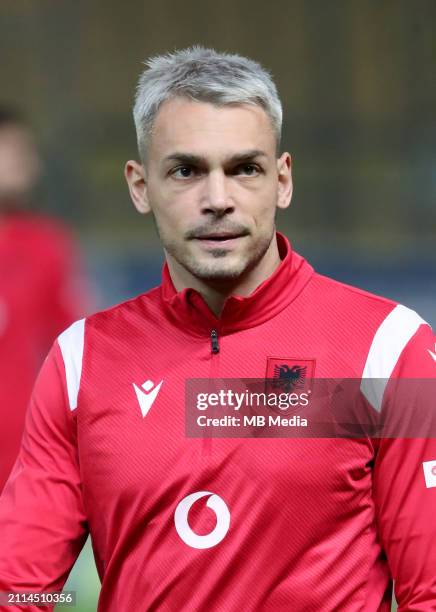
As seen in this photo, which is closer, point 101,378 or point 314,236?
point 101,378

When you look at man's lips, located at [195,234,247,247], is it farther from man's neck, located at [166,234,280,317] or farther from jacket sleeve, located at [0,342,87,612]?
→ jacket sleeve, located at [0,342,87,612]

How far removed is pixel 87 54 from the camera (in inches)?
478

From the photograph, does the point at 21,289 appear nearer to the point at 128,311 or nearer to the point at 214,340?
the point at 128,311

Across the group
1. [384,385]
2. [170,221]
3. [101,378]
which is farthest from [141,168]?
[384,385]

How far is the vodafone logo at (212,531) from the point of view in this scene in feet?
7.88

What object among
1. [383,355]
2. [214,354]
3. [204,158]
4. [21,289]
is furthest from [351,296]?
[21,289]

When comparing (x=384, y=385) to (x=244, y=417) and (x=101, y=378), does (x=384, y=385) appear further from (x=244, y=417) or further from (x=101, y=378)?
(x=101, y=378)

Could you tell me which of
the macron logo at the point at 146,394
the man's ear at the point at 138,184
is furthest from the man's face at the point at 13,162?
the macron logo at the point at 146,394

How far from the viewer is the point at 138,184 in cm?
279

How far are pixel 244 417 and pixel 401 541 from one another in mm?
366

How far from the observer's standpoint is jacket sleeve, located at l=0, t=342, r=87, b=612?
2527mm

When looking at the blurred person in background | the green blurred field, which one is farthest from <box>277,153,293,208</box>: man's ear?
the green blurred field

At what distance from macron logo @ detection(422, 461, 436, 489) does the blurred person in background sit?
282cm

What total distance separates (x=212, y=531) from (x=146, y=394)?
11.7 inches
